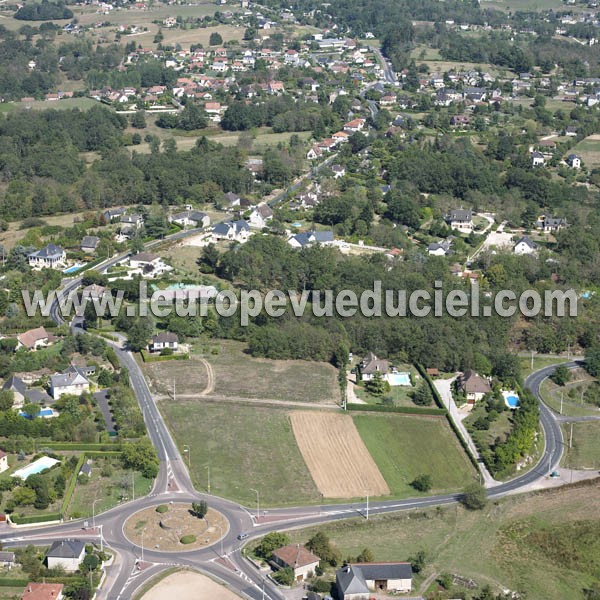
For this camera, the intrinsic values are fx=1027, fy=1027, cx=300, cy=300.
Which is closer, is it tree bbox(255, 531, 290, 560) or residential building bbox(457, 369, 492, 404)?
tree bbox(255, 531, 290, 560)

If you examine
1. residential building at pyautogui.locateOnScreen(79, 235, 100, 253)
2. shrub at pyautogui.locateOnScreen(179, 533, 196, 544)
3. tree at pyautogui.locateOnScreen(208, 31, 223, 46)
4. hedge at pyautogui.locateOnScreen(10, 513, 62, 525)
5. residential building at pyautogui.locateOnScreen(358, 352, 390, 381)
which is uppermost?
shrub at pyautogui.locateOnScreen(179, 533, 196, 544)

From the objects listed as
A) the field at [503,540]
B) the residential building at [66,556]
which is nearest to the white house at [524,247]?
the field at [503,540]

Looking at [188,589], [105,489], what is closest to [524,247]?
[105,489]

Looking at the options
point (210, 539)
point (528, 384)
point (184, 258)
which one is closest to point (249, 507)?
point (210, 539)

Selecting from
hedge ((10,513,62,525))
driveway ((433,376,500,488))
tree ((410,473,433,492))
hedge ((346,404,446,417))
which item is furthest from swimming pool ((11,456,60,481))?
driveway ((433,376,500,488))

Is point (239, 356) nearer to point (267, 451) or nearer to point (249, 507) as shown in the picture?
point (267, 451)

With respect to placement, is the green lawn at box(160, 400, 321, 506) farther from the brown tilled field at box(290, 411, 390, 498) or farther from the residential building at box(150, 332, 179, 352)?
the residential building at box(150, 332, 179, 352)

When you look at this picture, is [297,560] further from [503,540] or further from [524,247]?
[524,247]
